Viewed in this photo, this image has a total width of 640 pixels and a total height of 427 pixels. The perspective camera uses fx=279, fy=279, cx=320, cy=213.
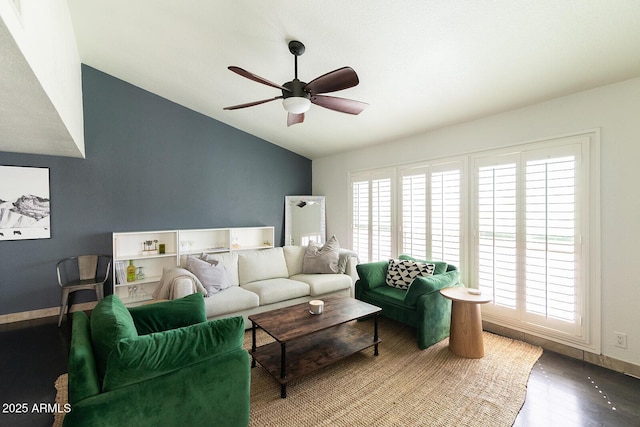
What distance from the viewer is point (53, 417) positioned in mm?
1972

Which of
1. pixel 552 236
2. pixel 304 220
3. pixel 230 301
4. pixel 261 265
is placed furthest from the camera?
pixel 304 220

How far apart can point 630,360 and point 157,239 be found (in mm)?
5780

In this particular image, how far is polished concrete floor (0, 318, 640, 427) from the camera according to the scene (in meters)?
1.95

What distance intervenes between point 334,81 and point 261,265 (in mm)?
2741

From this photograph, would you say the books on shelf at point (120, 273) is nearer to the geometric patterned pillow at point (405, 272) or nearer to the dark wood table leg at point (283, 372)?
the dark wood table leg at point (283, 372)

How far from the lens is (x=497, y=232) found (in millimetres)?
3264

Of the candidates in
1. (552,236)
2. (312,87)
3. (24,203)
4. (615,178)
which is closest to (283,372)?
(312,87)

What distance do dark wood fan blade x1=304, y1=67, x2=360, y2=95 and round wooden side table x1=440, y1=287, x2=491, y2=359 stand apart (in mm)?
2235

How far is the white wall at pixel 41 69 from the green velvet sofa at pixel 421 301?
3.33 metres

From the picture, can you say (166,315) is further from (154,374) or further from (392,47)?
(392,47)

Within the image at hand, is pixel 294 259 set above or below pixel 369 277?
above

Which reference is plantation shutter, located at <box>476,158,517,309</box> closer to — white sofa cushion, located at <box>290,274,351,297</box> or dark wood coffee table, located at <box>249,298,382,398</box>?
dark wood coffee table, located at <box>249,298,382,398</box>

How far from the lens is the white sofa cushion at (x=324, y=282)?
379cm

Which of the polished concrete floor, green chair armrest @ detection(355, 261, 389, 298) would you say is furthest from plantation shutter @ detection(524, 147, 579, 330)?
green chair armrest @ detection(355, 261, 389, 298)
